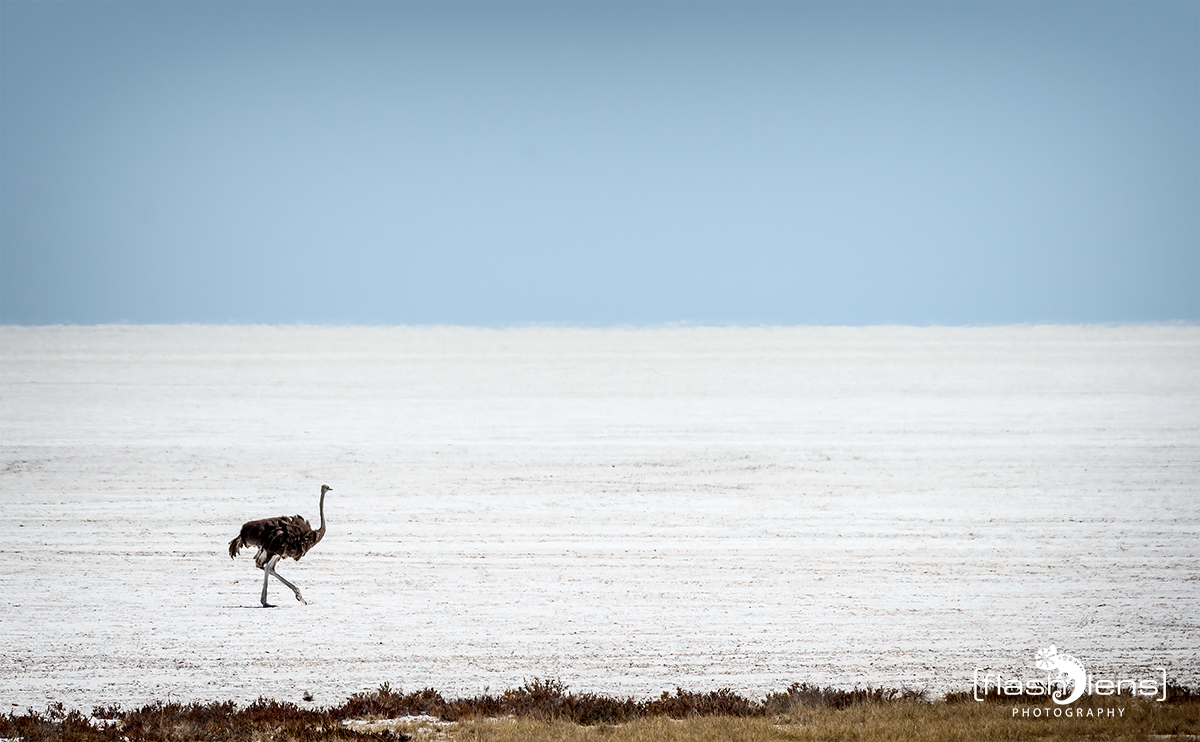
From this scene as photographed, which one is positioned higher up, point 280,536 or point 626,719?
point 280,536

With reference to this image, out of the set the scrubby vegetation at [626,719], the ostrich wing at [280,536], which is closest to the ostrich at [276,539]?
the ostrich wing at [280,536]

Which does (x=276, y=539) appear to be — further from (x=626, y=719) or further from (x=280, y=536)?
(x=626, y=719)

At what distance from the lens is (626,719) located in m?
7.30

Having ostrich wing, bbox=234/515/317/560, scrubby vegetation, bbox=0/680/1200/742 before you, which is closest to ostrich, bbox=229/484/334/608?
ostrich wing, bbox=234/515/317/560

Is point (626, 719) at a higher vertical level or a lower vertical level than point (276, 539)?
lower

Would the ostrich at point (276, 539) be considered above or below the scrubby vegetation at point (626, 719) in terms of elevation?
above

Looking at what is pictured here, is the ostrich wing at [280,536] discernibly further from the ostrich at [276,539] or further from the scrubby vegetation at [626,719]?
the scrubby vegetation at [626,719]

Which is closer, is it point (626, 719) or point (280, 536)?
point (626, 719)

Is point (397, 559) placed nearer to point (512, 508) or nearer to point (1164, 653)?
point (512, 508)

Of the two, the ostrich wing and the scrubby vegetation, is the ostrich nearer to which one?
the ostrich wing

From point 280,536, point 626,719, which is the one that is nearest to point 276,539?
point 280,536

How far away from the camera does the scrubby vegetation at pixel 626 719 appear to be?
681cm

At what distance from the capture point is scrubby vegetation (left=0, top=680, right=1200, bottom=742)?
6.81 meters

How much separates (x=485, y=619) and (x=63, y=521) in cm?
730
